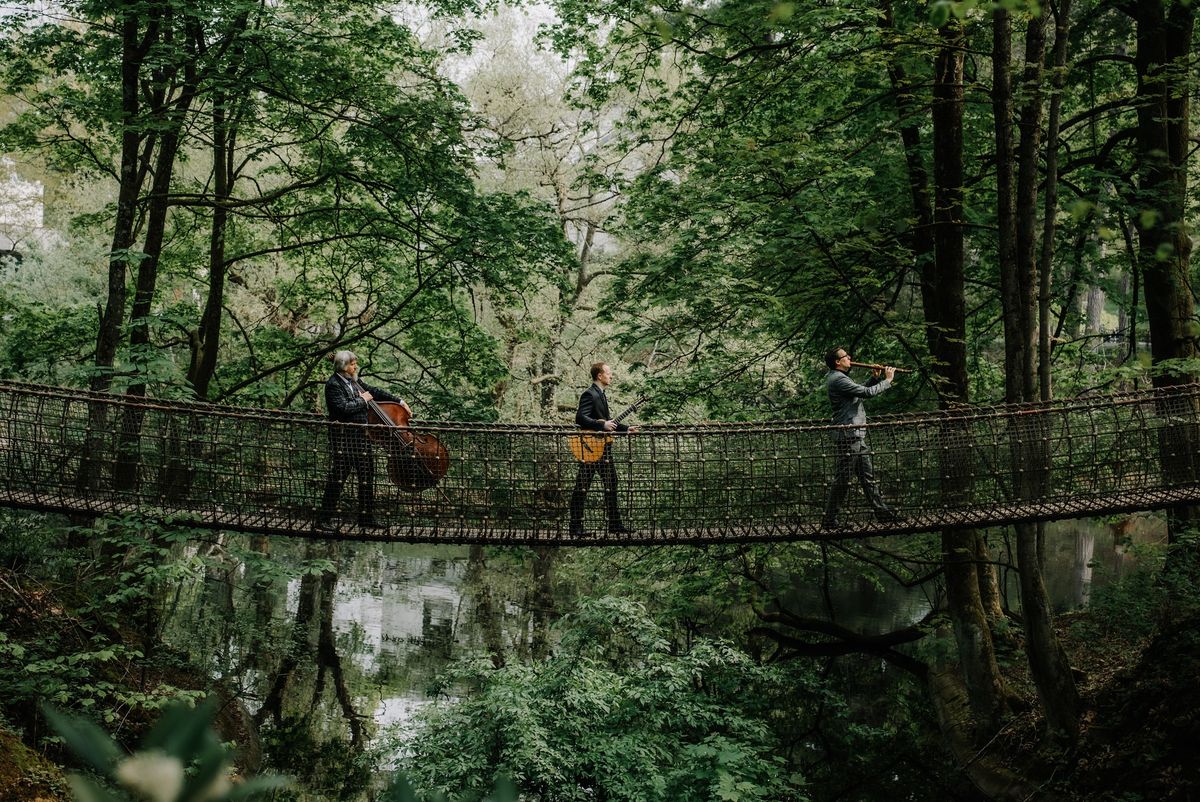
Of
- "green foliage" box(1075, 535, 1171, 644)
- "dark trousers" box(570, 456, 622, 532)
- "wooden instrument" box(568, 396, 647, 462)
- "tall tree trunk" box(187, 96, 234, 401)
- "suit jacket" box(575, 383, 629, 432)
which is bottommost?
"green foliage" box(1075, 535, 1171, 644)

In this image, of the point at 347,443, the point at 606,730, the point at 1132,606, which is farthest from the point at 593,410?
the point at 1132,606

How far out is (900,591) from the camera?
1270cm

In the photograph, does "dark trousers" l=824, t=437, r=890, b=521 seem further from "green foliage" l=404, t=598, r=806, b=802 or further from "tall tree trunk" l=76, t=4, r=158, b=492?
"tall tree trunk" l=76, t=4, r=158, b=492

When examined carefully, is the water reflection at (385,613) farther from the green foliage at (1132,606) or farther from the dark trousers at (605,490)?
the dark trousers at (605,490)

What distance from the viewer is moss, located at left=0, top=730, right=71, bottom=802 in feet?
13.5

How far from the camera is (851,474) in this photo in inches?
205

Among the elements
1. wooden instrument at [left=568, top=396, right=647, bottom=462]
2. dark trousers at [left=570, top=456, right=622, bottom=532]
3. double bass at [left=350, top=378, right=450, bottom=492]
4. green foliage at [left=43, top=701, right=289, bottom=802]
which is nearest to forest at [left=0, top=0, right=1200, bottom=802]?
double bass at [left=350, top=378, right=450, bottom=492]

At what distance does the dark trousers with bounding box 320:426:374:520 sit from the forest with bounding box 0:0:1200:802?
70 centimetres

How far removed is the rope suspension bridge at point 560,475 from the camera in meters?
4.75

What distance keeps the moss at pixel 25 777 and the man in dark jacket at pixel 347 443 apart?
1756 millimetres

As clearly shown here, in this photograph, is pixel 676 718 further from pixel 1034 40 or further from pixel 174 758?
pixel 174 758

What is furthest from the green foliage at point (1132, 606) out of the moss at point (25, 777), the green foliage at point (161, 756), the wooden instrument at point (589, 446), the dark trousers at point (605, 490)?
the green foliage at point (161, 756)

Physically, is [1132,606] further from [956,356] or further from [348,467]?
[348,467]

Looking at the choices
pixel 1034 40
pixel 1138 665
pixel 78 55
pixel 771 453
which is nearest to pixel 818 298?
pixel 771 453
